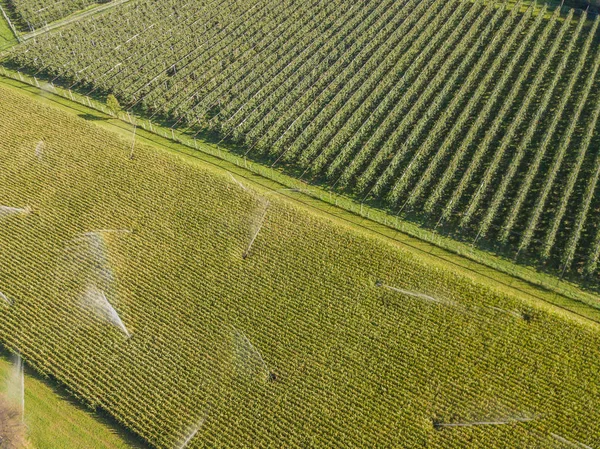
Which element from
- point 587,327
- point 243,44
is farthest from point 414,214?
point 243,44

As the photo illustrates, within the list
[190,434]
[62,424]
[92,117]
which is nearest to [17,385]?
[62,424]

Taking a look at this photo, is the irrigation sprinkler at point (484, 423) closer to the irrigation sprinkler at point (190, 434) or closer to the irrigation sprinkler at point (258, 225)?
the irrigation sprinkler at point (190, 434)

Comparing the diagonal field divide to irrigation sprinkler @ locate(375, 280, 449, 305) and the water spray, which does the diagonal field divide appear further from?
irrigation sprinkler @ locate(375, 280, 449, 305)

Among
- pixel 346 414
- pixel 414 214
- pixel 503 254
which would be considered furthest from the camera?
pixel 414 214

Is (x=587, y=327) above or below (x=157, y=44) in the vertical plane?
below

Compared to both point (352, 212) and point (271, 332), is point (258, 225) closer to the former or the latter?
point (352, 212)

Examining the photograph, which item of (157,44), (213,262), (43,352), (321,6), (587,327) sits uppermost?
(321,6)

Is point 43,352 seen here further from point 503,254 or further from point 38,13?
point 38,13
